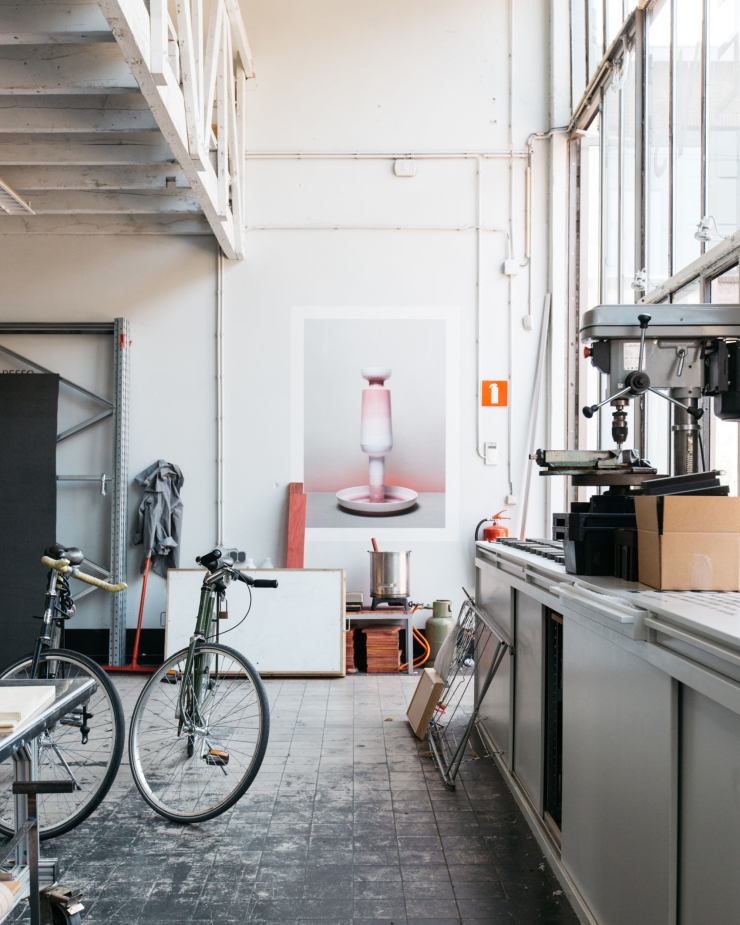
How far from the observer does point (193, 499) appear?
18.4ft

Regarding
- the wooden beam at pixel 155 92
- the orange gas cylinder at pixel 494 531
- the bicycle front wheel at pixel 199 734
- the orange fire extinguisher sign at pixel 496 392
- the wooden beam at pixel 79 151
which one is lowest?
the bicycle front wheel at pixel 199 734

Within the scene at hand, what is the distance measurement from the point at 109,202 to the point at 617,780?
499cm

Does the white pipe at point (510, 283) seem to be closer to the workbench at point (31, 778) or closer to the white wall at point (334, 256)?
the white wall at point (334, 256)

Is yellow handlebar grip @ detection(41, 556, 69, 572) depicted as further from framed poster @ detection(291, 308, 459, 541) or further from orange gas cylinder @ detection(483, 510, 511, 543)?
orange gas cylinder @ detection(483, 510, 511, 543)

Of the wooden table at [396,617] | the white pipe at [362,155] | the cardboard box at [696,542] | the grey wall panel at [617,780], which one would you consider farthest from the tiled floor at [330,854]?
the white pipe at [362,155]

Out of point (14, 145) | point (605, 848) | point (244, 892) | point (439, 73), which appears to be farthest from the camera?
point (439, 73)

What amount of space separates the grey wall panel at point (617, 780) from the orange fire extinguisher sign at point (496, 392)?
3.57 metres

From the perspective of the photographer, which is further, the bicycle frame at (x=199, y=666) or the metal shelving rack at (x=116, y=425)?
the metal shelving rack at (x=116, y=425)

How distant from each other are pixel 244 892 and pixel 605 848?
119 centimetres

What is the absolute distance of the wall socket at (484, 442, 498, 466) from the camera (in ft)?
18.5

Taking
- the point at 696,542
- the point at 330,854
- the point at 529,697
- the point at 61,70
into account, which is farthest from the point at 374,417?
the point at 696,542

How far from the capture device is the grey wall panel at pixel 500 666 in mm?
3158

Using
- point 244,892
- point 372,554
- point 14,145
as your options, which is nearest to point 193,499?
point 372,554

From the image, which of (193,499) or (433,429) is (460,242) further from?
(193,499)
